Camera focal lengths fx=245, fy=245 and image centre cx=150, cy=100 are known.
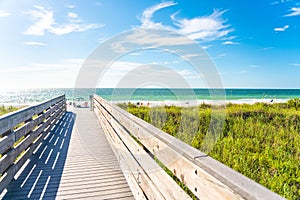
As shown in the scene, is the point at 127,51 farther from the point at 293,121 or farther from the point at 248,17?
the point at 248,17

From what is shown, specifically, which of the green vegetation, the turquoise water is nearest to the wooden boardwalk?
the green vegetation

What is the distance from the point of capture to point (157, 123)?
643 centimetres

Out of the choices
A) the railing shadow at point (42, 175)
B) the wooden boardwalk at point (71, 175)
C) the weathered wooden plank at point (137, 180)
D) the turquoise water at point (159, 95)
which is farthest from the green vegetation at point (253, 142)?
the turquoise water at point (159, 95)

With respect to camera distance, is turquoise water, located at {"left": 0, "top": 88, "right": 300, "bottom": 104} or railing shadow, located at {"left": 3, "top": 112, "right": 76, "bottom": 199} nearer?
railing shadow, located at {"left": 3, "top": 112, "right": 76, "bottom": 199}

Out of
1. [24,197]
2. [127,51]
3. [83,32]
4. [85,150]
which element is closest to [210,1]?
[127,51]

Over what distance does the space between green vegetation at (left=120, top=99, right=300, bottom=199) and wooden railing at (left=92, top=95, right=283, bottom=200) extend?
4.77 feet

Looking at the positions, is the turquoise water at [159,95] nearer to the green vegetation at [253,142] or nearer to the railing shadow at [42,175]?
the green vegetation at [253,142]

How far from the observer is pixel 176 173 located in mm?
1755

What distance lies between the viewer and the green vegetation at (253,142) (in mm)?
3169

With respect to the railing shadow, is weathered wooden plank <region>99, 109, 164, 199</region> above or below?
above

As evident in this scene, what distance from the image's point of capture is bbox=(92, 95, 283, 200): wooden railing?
108cm

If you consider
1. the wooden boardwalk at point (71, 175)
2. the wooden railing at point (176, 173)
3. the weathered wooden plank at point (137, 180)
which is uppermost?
the wooden railing at point (176, 173)

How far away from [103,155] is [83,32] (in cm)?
861

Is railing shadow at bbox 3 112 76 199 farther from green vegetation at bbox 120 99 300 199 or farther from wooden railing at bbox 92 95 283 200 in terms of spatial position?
green vegetation at bbox 120 99 300 199
